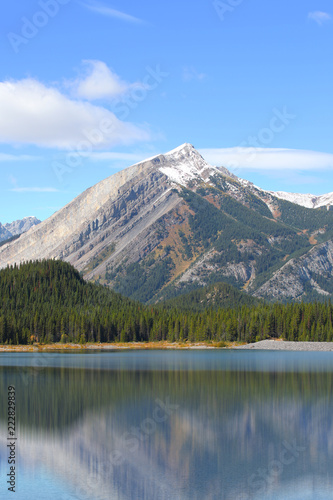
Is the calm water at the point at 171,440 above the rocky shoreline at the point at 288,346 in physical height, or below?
above

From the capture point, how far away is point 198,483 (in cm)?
3538

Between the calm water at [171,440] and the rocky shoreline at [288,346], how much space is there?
345 feet

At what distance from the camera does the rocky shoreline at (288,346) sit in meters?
183

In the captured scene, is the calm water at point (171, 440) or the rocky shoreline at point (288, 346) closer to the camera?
the calm water at point (171, 440)

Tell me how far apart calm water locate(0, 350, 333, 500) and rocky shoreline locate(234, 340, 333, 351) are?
4135 inches

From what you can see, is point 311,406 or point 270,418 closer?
point 270,418

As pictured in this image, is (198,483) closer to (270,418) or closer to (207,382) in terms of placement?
(270,418)

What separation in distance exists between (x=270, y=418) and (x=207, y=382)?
2665 centimetres

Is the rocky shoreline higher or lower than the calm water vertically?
lower

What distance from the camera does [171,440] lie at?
46.0 metres

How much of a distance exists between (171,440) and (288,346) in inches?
5805

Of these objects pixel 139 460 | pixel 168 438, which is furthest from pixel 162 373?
pixel 139 460

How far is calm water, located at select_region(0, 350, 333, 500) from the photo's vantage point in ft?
115

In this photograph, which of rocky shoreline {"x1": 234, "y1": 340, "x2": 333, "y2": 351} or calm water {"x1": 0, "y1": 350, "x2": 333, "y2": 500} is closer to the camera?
calm water {"x1": 0, "y1": 350, "x2": 333, "y2": 500}
